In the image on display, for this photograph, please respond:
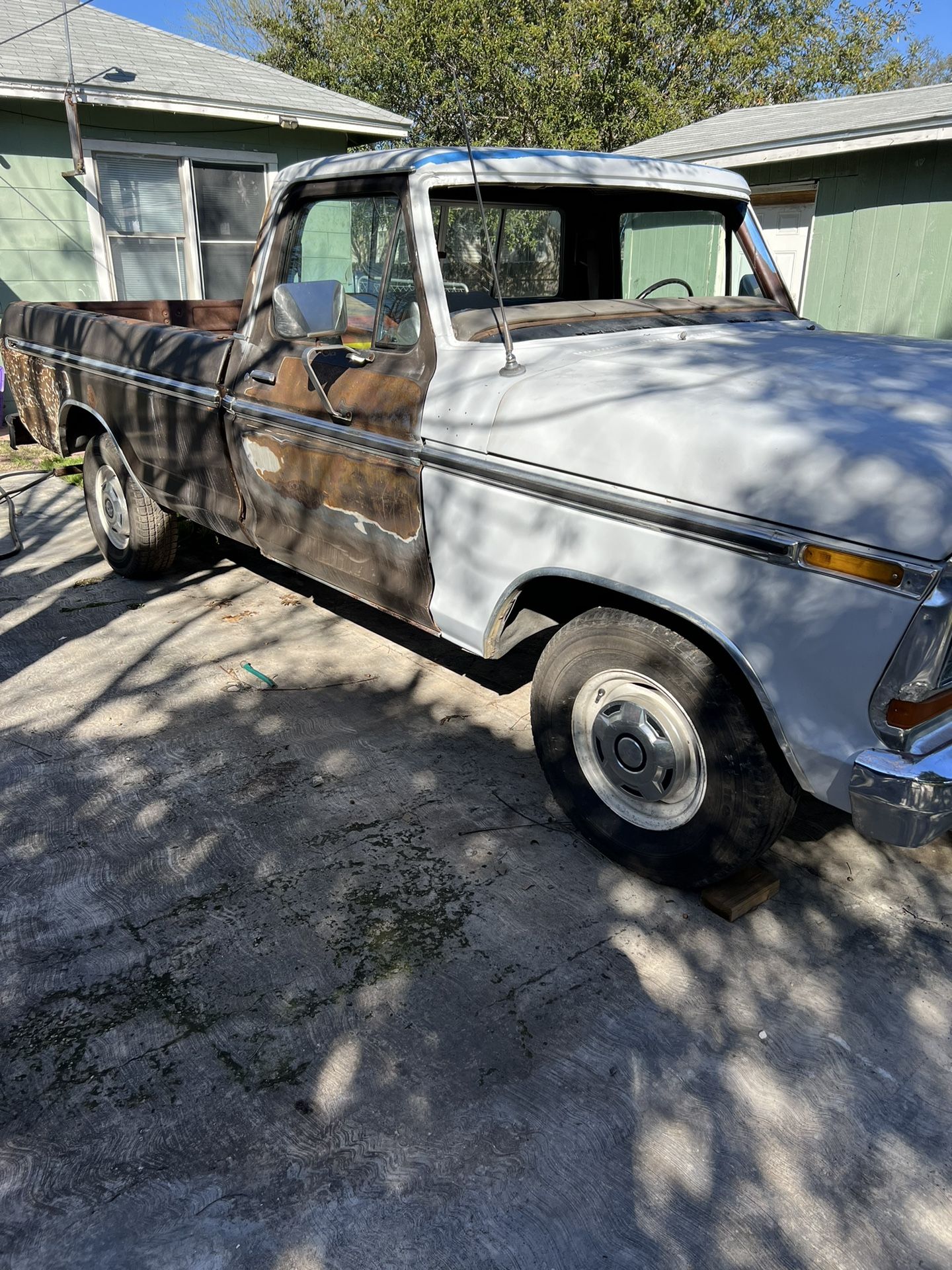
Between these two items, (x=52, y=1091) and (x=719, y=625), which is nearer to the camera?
(x=52, y=1091)

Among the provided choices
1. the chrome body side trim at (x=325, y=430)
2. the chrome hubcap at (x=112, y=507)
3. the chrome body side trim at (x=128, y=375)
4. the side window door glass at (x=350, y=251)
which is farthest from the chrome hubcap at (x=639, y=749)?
the chrome hubcap at (x=112, y=507)

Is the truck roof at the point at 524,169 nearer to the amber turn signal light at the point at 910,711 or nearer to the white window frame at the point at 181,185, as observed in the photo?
the amber turn signal light at the point at 910,711

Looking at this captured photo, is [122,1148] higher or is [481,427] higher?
[481,427]

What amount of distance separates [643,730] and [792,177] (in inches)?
375

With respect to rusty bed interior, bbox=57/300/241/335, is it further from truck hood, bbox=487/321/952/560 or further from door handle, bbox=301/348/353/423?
truck hood, bbox=487/321/952/560

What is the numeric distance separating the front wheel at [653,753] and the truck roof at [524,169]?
172 centimetres

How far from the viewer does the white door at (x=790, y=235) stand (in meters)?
10.6

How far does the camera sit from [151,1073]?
246 cm

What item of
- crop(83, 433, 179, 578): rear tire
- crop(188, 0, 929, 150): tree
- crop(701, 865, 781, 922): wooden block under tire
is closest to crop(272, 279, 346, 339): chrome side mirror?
crop(83, 433, 179, 578): rear tire

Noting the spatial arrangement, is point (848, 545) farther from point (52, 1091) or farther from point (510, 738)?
point (52, 1091)

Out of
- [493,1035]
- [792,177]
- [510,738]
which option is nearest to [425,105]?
[792,177]

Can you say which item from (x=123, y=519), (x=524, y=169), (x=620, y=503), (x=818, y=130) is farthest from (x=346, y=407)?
(x=818, y=130)

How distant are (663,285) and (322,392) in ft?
5.44

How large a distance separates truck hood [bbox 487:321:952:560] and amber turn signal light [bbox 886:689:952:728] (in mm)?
355
